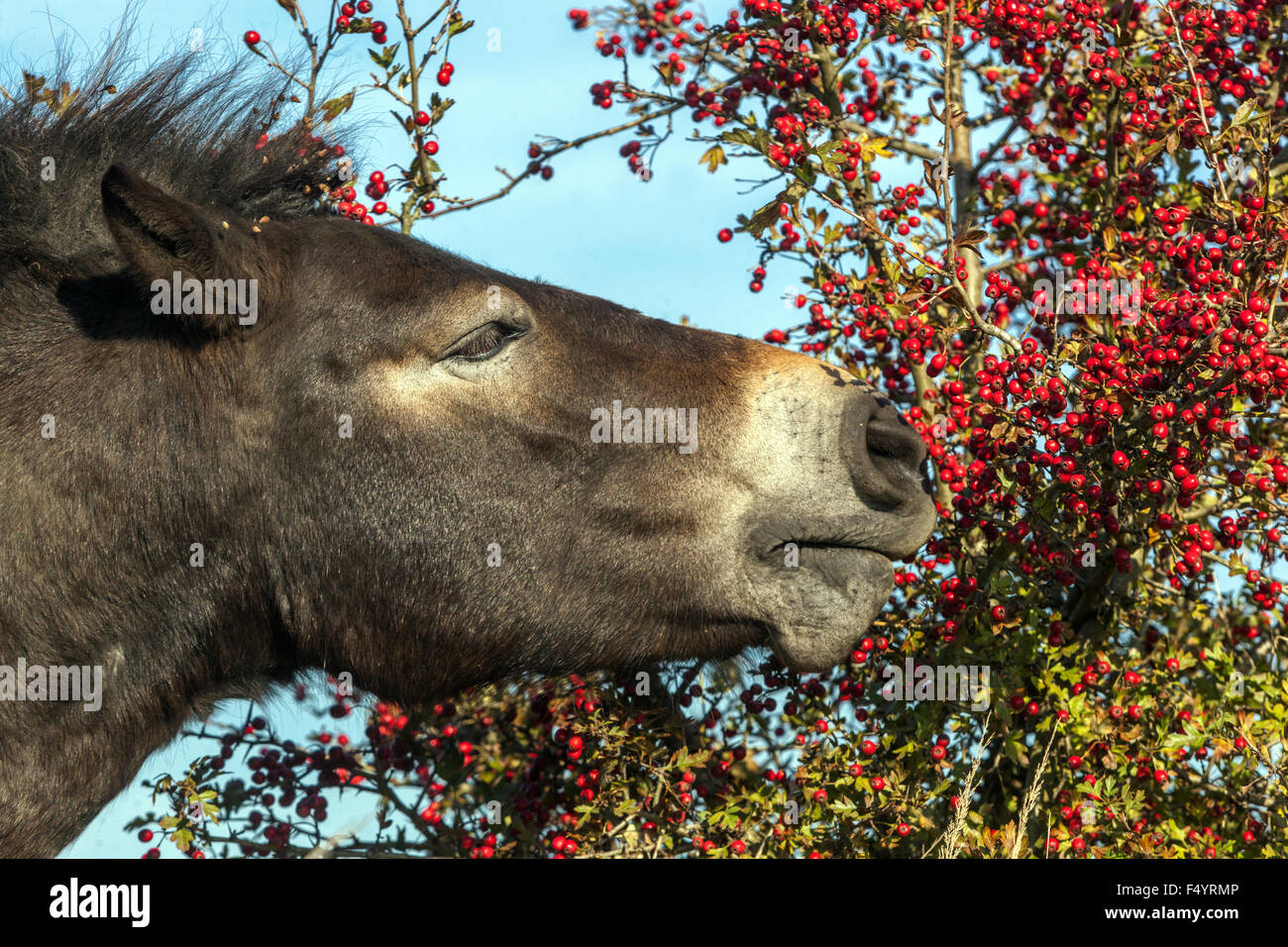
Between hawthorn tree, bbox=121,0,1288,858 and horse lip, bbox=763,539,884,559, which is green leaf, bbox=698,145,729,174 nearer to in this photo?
hawthorn tree, bbox=121,0,1288,858

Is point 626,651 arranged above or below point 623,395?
below

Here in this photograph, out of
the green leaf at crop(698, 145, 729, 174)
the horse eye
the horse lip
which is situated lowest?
the horse lip

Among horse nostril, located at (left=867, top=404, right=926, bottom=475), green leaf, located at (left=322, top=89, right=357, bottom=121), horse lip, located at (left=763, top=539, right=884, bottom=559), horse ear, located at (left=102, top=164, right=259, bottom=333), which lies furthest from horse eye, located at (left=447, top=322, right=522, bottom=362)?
green leaf, located at (left=322, top=89, right=357, bottom=121)

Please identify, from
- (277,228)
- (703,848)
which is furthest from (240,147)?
(703,848)

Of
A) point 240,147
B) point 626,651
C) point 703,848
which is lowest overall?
point 703,848

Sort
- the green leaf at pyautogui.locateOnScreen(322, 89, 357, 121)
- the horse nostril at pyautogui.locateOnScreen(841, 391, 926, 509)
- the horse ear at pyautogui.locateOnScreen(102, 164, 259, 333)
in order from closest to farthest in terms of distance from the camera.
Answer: the horse ear at pyautogui.locateOnScreen(102, 164, 259, 333), the horse nostril at pyautogui.locateOnScreen(841, 391, 926, 509), the green leaf at pyautogui.locateOnScreen(322, 89, 357, 121)

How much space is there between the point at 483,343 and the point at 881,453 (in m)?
1.11

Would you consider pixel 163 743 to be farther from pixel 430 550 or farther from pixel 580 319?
pixel 580 319

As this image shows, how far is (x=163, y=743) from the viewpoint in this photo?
327 centimetres

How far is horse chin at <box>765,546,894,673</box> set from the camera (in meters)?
3.11

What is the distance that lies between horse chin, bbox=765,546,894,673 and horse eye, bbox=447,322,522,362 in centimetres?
97

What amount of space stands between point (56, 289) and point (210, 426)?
0.58 metres

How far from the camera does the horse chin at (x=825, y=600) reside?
10.2 feet

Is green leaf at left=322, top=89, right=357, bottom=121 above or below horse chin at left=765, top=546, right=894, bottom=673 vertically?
above
